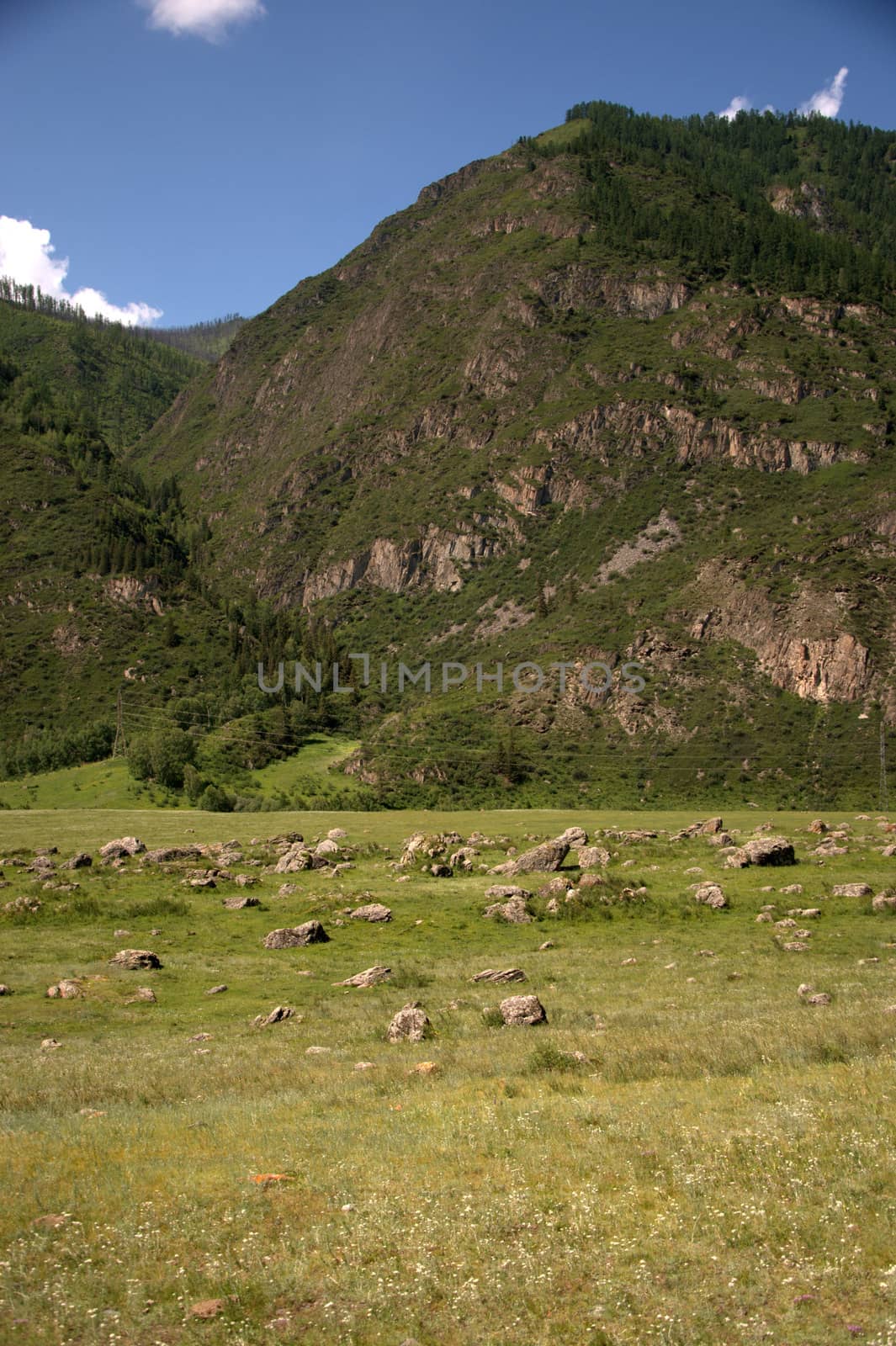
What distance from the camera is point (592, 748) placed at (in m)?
111

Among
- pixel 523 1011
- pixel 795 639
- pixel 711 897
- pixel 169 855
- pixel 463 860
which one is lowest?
pixel 463 860

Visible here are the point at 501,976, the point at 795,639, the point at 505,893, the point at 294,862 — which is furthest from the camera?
the point at 795,639

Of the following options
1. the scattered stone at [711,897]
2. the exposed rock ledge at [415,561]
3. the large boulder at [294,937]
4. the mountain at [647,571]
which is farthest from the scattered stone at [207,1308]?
the exposed rock ledge at [415,561]

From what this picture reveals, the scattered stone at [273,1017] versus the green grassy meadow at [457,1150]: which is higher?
the green grassy meadow at [457,1150]

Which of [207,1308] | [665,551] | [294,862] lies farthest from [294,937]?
[665,551]

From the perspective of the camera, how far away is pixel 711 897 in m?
33.4

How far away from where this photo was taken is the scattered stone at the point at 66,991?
23.2m

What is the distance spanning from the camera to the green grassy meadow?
8594mm

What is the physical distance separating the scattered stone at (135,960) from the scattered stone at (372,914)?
869 cm

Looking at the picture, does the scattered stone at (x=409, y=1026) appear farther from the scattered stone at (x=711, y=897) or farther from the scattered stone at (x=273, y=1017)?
the scattered stone at (x=711, y=897)

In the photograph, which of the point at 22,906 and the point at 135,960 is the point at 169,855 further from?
the point at 135,960

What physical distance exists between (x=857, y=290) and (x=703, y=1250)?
676 ft

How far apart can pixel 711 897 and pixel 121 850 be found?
98.4ft

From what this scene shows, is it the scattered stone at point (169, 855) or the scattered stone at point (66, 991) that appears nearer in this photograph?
the scattered stone at point (66, 991)
